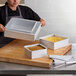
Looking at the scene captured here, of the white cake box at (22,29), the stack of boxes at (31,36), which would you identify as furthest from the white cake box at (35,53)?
the white cake box at (22,29)

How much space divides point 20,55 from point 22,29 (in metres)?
0.28

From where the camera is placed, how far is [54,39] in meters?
1.62

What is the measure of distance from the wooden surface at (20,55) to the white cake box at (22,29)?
0.11 m

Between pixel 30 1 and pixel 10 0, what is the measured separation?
1706 mm

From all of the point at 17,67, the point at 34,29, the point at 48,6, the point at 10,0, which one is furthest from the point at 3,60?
the point at 48,6

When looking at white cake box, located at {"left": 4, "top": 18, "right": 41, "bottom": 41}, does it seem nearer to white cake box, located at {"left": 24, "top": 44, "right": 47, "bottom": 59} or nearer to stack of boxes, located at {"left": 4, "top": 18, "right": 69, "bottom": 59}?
stack of boxes, located at {"left": 4, "top": 18, "right": 69, "bottom": 59}

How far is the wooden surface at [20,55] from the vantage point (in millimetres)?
1276

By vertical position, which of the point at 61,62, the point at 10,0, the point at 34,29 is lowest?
the point at 61,62

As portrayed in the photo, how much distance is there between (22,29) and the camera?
1.62 metres

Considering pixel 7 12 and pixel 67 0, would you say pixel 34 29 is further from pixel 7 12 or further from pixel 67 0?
pixel 67 0

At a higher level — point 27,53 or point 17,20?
point 17,20

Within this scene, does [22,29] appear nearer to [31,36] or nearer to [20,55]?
[31,36]

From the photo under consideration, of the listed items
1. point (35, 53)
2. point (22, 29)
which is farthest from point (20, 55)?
point (22, 29)

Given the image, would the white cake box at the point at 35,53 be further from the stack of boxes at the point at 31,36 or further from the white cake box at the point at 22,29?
the white cake box at the point at 22,29
